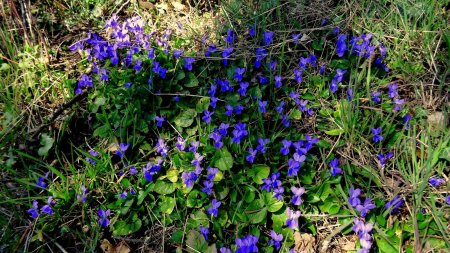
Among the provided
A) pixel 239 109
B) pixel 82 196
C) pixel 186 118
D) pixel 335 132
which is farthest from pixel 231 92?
pixel 82 196

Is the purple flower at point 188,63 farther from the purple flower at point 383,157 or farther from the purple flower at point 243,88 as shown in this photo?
the purple flower at point 383,157

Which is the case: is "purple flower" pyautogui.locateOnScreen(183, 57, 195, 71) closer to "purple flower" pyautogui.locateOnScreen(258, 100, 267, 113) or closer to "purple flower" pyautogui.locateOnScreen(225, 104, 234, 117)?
"purple flower" pyautogui.locateOnScreen(225, 104, 234, 117)

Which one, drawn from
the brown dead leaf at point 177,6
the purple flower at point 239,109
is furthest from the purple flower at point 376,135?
the brown dead leaf at point 177,6

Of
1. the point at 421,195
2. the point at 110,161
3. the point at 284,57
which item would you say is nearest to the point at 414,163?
the point at 421,195

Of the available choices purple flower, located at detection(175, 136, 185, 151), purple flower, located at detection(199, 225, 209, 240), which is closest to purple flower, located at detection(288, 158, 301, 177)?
purple flower, located at detection(199, 225, 209, 240)

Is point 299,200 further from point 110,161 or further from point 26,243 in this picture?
point 26,243

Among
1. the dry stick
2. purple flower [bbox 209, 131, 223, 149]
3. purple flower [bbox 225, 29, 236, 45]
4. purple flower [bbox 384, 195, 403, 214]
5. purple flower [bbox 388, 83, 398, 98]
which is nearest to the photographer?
purple flower [bbox 384, 195, 403, 214]
